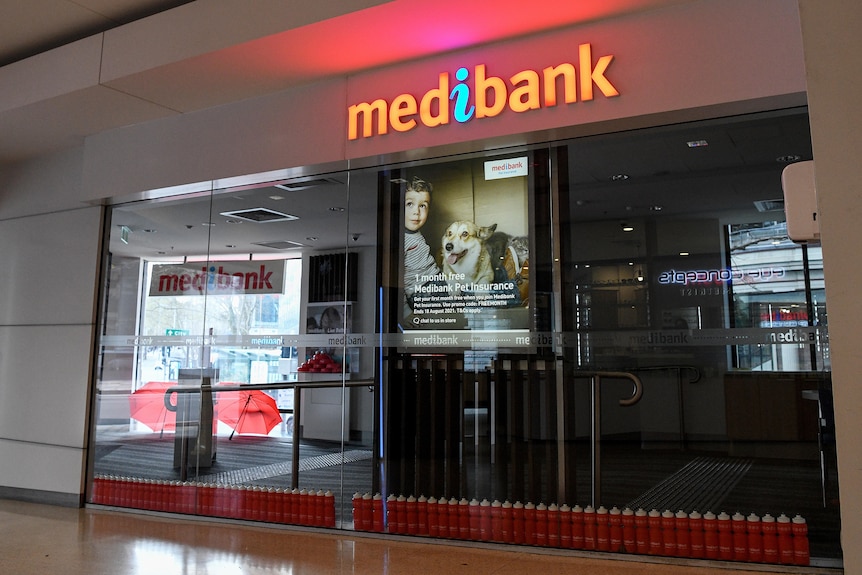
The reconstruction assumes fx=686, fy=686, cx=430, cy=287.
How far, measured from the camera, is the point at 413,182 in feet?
15.2

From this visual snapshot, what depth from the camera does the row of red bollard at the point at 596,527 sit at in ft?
11.6

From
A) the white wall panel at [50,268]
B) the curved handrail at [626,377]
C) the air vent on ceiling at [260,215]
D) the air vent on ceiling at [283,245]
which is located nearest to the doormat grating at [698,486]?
the curved handrail at [626,377]

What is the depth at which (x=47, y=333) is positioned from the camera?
610cm

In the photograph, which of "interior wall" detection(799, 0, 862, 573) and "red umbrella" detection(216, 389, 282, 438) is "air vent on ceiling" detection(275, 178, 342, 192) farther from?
"interior wall" detection(799, 0, 862, 573)

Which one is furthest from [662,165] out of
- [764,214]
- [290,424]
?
[290,424]

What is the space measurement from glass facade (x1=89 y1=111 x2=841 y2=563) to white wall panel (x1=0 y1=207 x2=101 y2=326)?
0.79 meters

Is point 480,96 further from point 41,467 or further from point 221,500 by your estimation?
point 41,467

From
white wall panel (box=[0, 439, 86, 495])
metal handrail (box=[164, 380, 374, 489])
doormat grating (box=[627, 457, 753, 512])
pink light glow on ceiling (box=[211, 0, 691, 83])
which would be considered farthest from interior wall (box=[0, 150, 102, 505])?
doormat grating (box=[627, 457, 753, 512])

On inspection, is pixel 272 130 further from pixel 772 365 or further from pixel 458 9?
pixel 772 365

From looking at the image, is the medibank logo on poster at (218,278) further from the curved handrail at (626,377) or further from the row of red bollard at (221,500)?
the curved handrail at (626,377)

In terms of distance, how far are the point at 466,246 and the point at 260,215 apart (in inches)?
69.4

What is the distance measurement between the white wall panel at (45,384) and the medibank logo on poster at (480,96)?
325cm

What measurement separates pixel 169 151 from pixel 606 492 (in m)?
4.06

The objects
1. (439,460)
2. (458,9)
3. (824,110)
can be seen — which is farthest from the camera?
(439,460)
